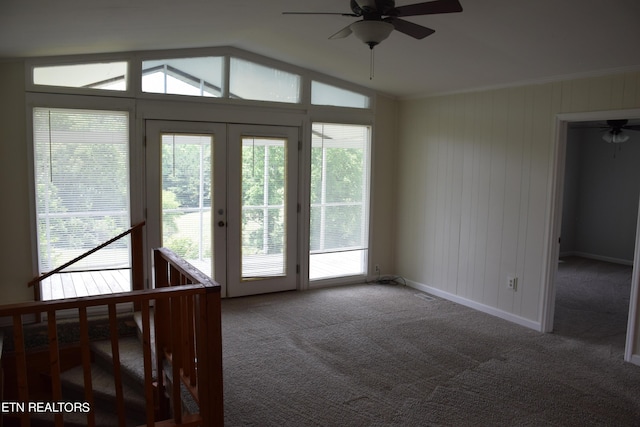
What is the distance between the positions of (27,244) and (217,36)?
8.51ft

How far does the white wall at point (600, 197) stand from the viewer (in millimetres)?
7484

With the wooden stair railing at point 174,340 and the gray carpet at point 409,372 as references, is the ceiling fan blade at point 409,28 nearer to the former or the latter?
the wooden stair railing at point 174,340

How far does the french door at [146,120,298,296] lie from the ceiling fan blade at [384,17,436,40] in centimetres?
250

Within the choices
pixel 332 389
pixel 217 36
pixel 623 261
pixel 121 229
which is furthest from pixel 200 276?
pixel 623 261

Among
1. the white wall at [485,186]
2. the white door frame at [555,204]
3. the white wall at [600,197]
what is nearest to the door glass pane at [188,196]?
the white wall at [485,186]

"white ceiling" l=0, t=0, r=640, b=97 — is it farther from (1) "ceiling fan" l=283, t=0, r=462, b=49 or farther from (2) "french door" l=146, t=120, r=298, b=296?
(2) "french door" l=146, t=120, r=298, b=296

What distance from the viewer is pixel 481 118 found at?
4.94 meters

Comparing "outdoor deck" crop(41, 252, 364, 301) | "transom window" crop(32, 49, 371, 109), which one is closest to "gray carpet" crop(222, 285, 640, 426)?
"outdoor deck" crop(41, 252, 364, 301)

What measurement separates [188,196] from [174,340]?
243 cm

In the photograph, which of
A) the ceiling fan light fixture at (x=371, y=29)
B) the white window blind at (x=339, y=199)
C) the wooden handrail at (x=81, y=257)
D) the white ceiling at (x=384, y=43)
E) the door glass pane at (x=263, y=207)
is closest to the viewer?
the ceiling fan light fixture at (x=371, y=29)

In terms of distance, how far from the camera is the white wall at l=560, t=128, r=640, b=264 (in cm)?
748

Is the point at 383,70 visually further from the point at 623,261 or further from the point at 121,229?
the point at 623,261

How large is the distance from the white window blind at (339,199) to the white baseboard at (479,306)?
82 centimetres

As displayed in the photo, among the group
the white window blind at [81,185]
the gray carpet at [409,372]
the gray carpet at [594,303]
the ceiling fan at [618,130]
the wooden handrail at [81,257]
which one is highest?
the ceiling fan at [618,130]
